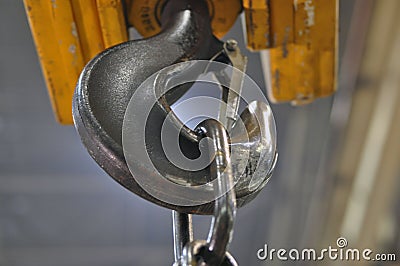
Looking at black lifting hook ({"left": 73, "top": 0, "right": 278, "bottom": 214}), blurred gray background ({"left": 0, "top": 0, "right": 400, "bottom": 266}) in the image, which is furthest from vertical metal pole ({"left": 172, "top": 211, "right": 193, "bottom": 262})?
blurred gray background ({"left": 0, "top": 0, "right": 400, "bottom": 266})

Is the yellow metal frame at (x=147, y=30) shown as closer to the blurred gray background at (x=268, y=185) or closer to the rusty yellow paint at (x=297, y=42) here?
the rusty yellow paint at (x=297, y=42)

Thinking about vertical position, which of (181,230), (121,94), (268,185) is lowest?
(268,185)

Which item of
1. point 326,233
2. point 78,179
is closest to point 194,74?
point 326,233

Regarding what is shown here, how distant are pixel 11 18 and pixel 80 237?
4.94 feet

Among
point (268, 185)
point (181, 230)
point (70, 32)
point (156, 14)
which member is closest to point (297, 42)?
point (156, 14)

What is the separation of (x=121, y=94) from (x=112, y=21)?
28 centimetres

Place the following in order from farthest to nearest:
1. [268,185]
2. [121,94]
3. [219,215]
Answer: [268,185], [121,94], [219,215]

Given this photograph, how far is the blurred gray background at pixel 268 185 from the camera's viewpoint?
249 cm

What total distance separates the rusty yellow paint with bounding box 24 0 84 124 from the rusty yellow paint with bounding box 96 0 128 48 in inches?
1.7

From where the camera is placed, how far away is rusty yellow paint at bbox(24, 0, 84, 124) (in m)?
0.91

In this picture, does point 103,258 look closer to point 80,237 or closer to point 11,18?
point 80,237

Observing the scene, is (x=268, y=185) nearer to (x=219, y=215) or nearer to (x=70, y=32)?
(x=70, y=32)

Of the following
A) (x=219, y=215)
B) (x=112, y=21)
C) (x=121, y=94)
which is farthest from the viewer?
(x=112, y=21)

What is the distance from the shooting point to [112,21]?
93 cm
